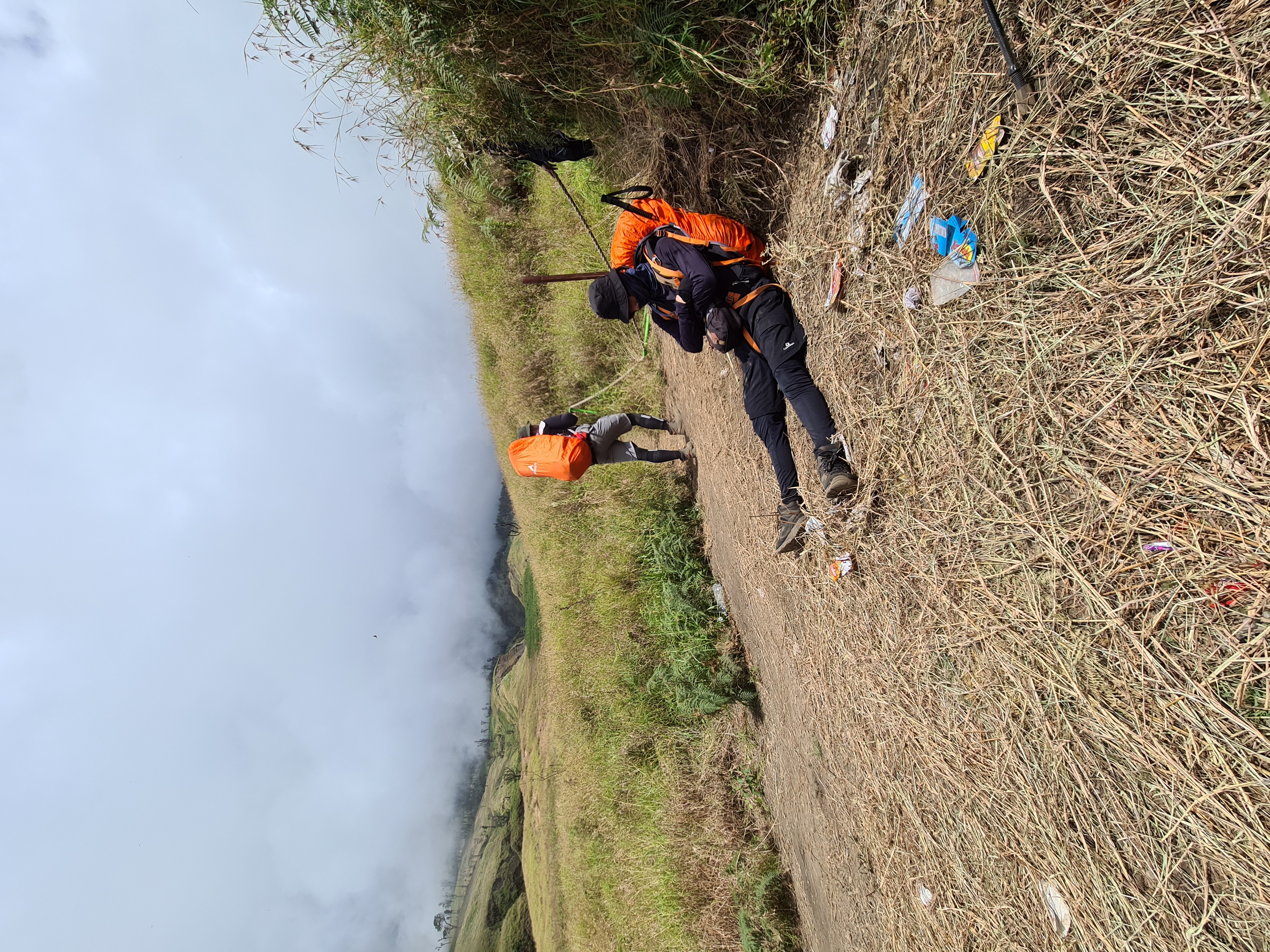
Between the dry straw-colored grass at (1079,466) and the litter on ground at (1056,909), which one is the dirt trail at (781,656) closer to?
the dry straw-colored grass at (1079,466)

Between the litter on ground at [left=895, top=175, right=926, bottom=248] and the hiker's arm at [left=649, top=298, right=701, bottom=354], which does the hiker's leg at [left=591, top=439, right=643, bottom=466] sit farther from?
the litter on ground at [left=895, top=175, right=926, bottom=248]

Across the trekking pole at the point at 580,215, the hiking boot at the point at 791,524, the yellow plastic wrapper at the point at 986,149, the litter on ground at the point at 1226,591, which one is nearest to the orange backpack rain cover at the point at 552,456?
the trekking pole at the point at 580,215

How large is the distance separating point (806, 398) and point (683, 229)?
1218 millimetres

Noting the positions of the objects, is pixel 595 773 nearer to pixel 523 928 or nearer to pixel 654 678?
pixel 654 678

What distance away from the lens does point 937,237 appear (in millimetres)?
2312

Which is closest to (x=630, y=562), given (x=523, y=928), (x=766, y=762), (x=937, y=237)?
(x=766, y=762)

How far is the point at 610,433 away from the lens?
5.93 m

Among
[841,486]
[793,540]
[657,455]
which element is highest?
[841,486]

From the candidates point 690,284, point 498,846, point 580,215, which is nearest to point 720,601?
point 690,284

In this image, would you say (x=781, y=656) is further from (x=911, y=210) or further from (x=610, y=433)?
(x=911, y=210)

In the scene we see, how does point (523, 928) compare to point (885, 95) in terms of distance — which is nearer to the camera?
point (885, 95)

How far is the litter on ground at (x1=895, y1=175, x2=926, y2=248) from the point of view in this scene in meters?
2.41

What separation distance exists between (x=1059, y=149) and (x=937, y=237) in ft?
1.64

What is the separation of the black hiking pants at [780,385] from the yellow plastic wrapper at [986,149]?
1274mm
